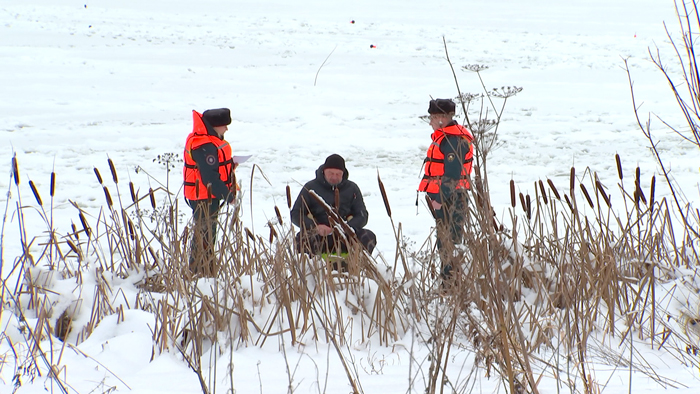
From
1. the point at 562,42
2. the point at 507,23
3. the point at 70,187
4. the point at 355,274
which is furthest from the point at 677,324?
the point at 507,23

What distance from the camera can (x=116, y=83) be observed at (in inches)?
424

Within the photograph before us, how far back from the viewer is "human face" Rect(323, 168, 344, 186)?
10.8 feet

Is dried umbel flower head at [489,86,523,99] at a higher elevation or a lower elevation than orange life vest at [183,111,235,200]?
higher

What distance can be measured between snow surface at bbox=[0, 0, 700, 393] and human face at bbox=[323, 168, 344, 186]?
1.97 feet

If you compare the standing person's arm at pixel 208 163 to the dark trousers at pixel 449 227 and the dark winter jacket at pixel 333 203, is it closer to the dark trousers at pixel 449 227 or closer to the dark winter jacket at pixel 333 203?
the dark winter jacket at pixel 333 203

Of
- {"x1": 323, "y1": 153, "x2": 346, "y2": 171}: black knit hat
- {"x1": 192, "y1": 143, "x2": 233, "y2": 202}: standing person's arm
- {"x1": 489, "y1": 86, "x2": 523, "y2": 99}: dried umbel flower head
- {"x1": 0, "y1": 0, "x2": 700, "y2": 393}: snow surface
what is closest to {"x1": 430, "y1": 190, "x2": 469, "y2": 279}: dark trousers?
{"x1": 489, "y1": 86, "x2": 523, "y2": 99}: dried umbel flower head

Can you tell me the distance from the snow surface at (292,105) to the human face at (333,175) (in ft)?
1.97

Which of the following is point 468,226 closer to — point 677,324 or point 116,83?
point 677,324

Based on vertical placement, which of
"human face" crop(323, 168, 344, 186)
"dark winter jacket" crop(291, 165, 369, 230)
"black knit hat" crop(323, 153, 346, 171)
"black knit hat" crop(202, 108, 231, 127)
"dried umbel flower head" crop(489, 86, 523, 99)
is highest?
"dried umbel flower head" crop(489, 86, 523, 99)

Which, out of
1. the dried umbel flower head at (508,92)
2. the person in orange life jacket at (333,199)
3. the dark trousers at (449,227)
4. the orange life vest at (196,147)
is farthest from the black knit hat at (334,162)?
the dried umbel flower head at (508,92)

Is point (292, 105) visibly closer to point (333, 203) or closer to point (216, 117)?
point (216, 117)

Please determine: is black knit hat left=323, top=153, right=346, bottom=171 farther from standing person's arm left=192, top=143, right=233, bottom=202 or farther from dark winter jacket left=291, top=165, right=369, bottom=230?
standing person's arm left=192, top=143, right=233, bottom=202

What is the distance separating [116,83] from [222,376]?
995 centimetres

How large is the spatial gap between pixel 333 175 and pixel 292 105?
22.7ft
